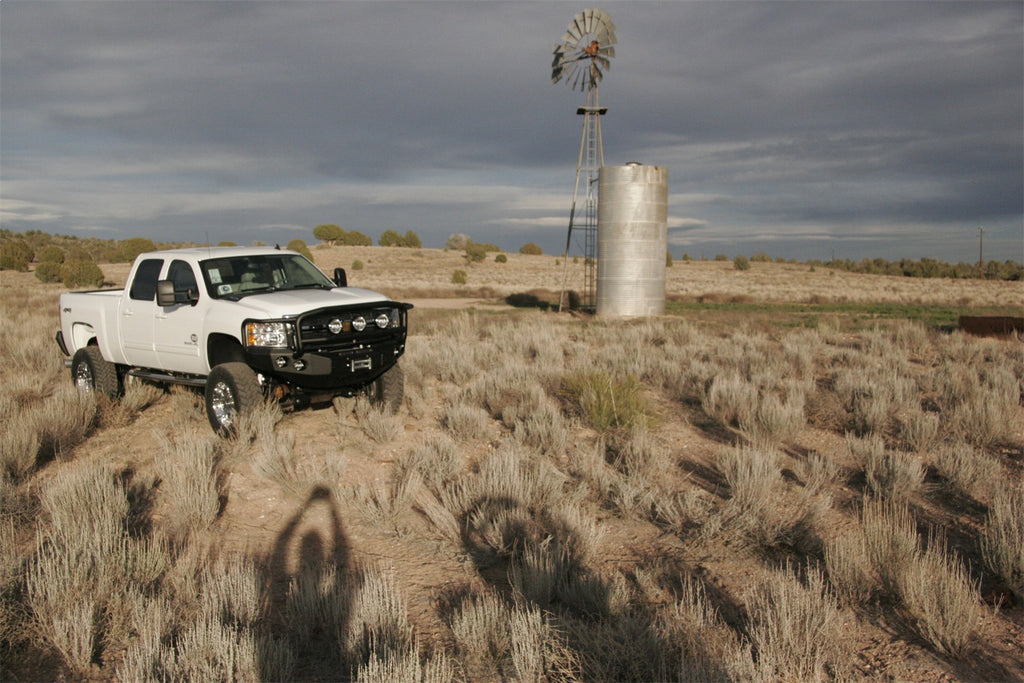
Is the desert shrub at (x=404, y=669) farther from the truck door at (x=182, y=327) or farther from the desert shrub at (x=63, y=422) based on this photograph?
the truck door at (x=182, y=327)

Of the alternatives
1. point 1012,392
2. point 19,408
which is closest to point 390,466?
point 19,408

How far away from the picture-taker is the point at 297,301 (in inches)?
317

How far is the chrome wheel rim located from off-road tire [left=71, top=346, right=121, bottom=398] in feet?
8.54

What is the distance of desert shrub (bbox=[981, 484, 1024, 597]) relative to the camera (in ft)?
15.9

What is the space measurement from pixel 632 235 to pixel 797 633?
800 inches

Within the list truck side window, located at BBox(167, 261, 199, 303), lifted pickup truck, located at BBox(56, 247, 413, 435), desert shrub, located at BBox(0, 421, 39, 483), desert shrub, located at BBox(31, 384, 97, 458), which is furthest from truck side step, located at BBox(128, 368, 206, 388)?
desert shrub, located at BBox(0, 421, 39, 483)

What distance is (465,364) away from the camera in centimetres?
1314

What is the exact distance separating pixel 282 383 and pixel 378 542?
3.21 meters

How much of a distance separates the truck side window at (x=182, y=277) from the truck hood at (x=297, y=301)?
3.37ft

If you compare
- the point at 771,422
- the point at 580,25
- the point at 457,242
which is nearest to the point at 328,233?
the point at 457,242

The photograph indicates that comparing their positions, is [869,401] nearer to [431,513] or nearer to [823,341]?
[431,513]

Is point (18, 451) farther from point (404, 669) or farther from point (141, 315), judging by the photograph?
point (404, 669)

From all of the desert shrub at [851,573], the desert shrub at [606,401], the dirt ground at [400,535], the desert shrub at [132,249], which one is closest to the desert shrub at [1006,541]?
the dirt ground at [400,535]

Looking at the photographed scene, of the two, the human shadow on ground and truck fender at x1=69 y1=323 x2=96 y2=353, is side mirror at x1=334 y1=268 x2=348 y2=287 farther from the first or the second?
the human shadow on ground
